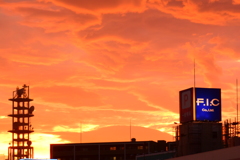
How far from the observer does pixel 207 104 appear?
334 feet

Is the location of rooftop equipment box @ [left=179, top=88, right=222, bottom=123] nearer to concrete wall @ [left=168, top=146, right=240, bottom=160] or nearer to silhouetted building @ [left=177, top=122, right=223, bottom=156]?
silhouetted building @ [left=177, top=122, right=223, bottom=156]

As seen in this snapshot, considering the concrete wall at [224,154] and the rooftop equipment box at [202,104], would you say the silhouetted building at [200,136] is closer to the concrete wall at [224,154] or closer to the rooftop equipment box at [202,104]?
the rooftop equipment box at [202,104]

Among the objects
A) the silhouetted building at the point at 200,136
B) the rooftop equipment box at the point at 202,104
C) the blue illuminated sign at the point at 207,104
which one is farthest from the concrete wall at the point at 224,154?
the silhouetted building at the point at 200,136

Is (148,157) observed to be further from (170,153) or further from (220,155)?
(220,155)

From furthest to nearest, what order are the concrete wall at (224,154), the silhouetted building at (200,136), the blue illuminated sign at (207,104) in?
the silhouetted building at (200,136) < the blue illuminated sign at (207,104) < the concrete wall at (224,154)

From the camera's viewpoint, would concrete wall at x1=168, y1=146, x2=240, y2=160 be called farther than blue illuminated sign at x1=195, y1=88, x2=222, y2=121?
No

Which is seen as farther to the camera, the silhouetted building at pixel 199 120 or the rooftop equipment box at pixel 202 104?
the silhouetted building at pixel 199 120

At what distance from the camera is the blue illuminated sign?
101 metres

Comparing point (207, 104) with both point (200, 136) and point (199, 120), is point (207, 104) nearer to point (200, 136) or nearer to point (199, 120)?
point (199, 120)

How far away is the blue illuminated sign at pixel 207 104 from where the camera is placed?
101 metres

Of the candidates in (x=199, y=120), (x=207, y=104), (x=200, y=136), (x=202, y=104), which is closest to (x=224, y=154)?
(x=202, y=104)

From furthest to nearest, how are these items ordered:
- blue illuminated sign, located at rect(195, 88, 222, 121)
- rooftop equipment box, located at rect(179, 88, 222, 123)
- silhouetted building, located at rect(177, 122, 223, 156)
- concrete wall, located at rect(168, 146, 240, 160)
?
silhouetted building, located at rect(177, 122, 223, 156) → blue illuminated sign, located at rect(195, 88, 222, 121) → rooftop equipment box, located at rect(179, 88, 222, 123) → concrete wall, located at rect(168, 146, 240, 160)

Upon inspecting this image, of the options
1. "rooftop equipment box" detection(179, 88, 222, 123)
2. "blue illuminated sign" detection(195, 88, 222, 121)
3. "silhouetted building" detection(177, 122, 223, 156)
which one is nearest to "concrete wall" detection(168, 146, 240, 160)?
"rooftop equipment box" detection(179, 88, 222, 123)

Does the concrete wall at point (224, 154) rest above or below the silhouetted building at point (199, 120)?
below
